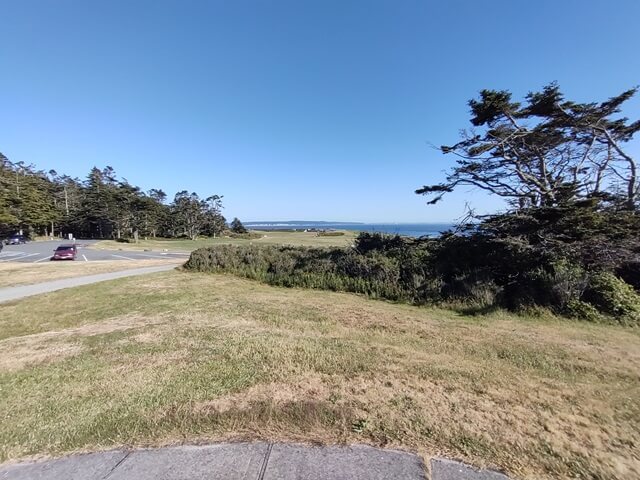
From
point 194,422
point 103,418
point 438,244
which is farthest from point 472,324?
point 103,418

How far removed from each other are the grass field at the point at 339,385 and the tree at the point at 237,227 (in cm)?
6074

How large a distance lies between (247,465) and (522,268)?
28.4 feet

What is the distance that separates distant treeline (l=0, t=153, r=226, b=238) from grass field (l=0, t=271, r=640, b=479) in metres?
43.6

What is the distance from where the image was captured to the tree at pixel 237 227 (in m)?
66.9

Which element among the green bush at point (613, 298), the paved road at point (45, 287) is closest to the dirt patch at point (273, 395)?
the green bush at point (613, 298)

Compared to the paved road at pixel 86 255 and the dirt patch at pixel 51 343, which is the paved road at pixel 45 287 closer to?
the dirt patch at pixel 51 343

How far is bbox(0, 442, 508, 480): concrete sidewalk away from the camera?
7.53 feet

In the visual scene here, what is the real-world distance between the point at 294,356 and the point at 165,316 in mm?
3938

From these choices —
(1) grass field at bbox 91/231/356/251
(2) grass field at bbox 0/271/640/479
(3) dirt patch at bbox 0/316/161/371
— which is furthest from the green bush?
(1) grass field at bbox 91/231/356/251

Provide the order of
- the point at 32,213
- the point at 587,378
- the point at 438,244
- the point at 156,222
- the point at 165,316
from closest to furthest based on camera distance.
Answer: the point at 587,378 < the point at 165,316 < the point at 438,244 < the point at 32,213 < the point at 156,222

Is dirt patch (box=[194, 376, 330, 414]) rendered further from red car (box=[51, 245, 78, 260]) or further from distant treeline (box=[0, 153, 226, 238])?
distant treeline (box=[0, 153, 226, 238])

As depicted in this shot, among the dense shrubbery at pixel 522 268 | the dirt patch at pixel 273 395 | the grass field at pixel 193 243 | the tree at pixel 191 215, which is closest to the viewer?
the dirt patch at pixel 273 395

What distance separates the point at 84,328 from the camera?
653 cm

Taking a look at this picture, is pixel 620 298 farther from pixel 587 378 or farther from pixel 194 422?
pixel 194 422
